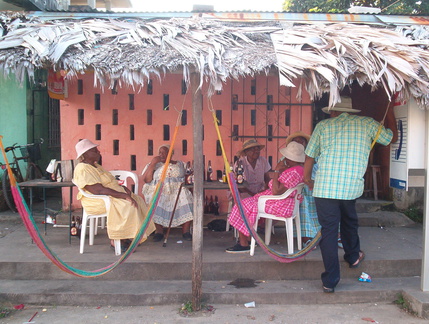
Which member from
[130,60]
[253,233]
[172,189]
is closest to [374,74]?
[253,233]

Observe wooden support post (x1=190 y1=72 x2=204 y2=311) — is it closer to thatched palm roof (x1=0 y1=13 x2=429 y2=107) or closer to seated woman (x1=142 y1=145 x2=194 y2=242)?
thatched palm roof (x1=0 y1=13 x2=429 y2=107)

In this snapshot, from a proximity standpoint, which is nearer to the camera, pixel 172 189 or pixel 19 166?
pixel 172 189

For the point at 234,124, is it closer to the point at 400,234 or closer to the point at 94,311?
the point at 400,234

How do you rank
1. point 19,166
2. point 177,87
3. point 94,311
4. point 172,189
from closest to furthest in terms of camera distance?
1. point 94,311
2. point 172,189
3. point 177,87
4. point 19,166

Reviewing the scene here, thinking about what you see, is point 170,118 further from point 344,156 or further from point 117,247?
point 344,156

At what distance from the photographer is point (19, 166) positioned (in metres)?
7.50

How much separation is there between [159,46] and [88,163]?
198 cm

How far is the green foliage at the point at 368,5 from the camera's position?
10211 mm

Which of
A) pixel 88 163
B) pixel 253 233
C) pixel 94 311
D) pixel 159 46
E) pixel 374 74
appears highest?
pixel 159 46

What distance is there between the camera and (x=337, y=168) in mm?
3871

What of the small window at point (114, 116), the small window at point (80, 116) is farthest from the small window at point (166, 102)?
the small window at point (80, 116)

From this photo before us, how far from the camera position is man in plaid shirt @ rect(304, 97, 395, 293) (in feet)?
12.7

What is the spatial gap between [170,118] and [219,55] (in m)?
2.86

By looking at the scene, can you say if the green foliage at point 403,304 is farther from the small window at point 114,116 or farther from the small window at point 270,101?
the small window at point 114,116
